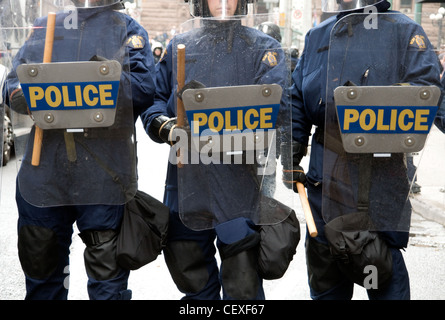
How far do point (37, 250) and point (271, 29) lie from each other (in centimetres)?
149

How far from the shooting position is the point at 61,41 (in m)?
2.69

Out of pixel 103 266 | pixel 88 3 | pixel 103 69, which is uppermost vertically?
pixel 88 3

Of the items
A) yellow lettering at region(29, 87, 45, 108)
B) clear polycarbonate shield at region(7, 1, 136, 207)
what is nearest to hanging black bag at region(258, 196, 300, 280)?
clear polycarbonate shield at region(7, 1, 136, 207)

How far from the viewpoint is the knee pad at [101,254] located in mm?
2916

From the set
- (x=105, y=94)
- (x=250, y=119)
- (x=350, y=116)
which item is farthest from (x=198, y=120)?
(x=350, y=116)

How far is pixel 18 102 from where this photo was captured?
268cm

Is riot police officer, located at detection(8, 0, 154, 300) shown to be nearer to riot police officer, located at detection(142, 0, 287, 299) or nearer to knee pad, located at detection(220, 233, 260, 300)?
riot police officer, located at detection(142, 0, 287, 299)

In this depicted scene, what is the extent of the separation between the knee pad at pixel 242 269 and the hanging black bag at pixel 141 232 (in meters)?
0.35

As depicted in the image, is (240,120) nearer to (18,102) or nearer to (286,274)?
(18,102)

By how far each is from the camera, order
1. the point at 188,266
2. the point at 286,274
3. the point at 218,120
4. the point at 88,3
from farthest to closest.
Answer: the point at 286,274
the point at 188,266
the point at 88,3
the point at 218,120

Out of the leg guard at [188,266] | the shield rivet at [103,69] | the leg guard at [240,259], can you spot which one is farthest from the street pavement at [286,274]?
the shield rivet at [103,69]

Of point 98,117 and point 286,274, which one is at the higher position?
point 98,117

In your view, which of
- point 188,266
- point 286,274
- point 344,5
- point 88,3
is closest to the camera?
point 88,3
